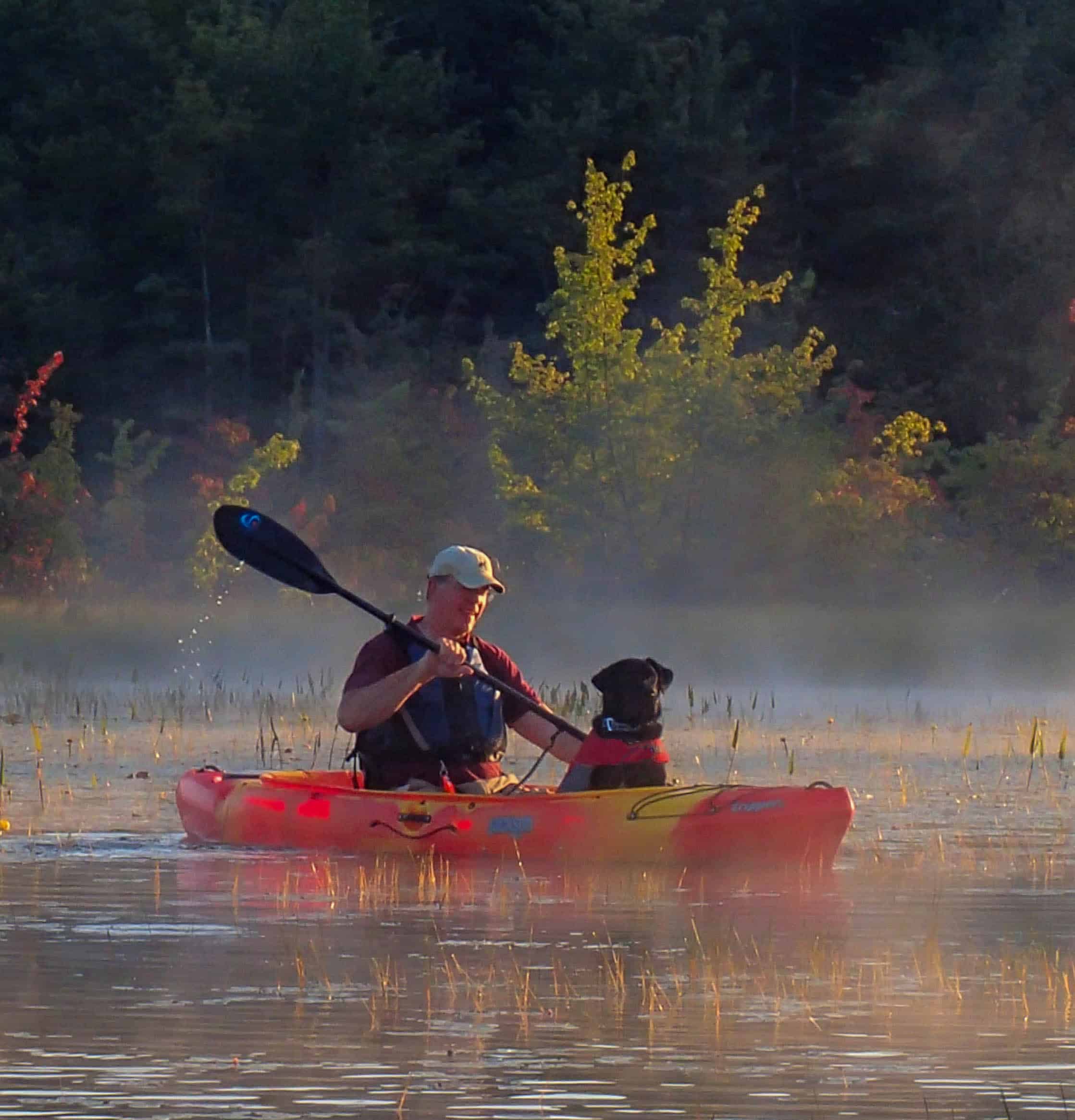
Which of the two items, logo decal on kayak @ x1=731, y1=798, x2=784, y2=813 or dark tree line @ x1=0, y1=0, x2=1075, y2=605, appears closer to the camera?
logo decal on kayak @ x1=731, y1=798, x2=784, y2=813

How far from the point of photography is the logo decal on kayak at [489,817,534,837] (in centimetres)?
1163

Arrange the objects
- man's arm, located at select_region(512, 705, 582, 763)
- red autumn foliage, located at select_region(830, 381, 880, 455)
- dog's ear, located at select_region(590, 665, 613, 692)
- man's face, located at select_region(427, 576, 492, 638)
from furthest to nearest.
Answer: red autumn foliage, located at select_region(830, 381, 880, 455), man's arm, located at select_region(512, 705, 582, 763), man's face, located at select_region(427, 576, 492, 638), dog's ear, located at select_region(590, 665, 613, 692)

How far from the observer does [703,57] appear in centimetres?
4675

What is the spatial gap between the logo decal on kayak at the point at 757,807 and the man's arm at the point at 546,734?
3.65ft

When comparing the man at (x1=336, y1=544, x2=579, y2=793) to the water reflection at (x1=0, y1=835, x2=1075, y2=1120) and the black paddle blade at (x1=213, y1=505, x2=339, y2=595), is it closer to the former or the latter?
the water reflection at (x1=0, y1=835, x2=1075, y2=1120)

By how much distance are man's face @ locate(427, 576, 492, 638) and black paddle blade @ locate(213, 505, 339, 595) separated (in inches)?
91.2

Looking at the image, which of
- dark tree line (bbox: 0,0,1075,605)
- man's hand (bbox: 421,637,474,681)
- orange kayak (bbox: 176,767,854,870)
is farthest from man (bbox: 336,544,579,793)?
dark tree line (bbox: 0,0,1075,605)

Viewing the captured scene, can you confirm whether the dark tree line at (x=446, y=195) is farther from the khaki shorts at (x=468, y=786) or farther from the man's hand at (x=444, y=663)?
the man's hand at (x=444, y=663)

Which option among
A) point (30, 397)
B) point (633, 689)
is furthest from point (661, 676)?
point (30, 397)

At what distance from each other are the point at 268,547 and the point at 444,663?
117 inches

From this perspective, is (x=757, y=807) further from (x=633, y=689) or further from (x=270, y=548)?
(x=270, y=548)

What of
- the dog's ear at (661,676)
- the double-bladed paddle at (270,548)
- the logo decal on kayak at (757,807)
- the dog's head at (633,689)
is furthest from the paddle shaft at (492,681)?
the double-bladed paddle at (270,548)

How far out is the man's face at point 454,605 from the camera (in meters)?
11.9

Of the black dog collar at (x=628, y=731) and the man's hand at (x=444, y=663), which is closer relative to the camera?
the man's hand at (x=444, y=663)
